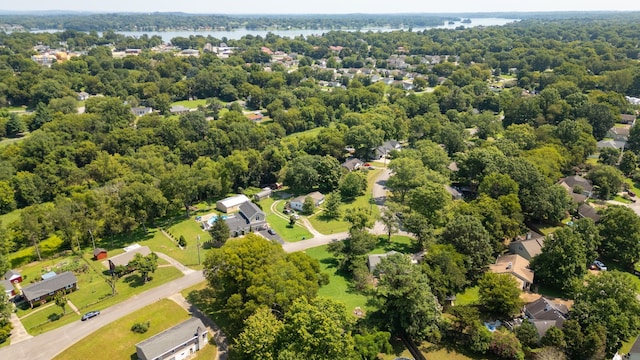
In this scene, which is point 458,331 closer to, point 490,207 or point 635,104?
point 490,207

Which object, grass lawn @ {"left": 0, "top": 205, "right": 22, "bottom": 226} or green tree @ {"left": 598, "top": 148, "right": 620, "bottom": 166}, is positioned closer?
grass lawn @ {"left": 0, "top": 205, "right": 22, "bottom": 226}

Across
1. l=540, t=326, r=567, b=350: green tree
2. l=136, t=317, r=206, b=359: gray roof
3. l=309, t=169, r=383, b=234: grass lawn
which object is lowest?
l=309, t=169, r=383, b=234: grass lawn

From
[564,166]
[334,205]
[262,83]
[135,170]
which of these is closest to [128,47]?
[262,83]

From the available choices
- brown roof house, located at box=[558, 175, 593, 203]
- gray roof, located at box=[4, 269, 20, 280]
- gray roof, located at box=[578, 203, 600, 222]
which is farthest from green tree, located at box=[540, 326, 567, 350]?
gray roof, located at box=[4, 269, 20, 280]

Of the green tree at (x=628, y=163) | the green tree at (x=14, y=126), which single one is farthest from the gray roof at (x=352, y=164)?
the green tree at (x=14, y=126)

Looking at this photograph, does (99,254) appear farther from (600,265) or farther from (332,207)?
(600,265)

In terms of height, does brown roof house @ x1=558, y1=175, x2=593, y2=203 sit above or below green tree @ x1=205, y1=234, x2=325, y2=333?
below

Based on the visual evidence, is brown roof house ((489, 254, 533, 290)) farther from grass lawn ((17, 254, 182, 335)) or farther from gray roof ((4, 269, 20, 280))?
gray roof ((4, 269, 20, 280))

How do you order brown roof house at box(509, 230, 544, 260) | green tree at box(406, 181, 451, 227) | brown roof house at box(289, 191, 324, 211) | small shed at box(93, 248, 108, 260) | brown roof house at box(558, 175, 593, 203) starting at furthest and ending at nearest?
brown roof house at box(289, 191, 324, 211) → brown roof house at box(558, 175, 593, 203) → green tree at box(406, 181, 451, 227) → small shed at box(93, 248, 108, 260) → brown roof house at box(509, 230, 544, 260)
